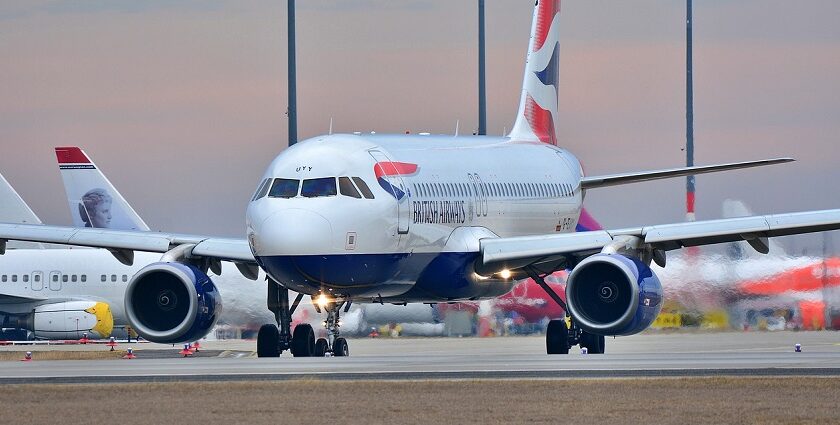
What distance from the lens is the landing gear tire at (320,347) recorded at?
39625 millimetres

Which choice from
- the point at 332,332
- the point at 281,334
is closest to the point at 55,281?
the point at 281,334

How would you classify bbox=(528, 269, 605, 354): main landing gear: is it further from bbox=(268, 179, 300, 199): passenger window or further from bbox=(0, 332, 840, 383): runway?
bbox=(268, 179, 300, 199): passenger window

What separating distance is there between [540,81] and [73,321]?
26.0 metres

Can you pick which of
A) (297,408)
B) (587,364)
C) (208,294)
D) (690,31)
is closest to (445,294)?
(208,294)

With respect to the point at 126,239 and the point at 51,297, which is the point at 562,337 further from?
the point at 51,297

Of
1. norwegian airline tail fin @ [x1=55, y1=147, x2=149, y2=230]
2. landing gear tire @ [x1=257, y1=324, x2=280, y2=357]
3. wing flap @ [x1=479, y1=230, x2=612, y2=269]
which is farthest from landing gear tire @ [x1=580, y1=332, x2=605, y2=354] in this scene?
norwegian airline tail fin @ [x1=55, y1=147, x2=149, y2=230]

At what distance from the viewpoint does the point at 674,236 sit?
36.6 metres

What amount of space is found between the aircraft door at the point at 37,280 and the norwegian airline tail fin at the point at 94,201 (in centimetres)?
545

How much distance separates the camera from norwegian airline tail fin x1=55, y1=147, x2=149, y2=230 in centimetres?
7862

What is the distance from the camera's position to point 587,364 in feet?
105

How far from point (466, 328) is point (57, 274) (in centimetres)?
2288

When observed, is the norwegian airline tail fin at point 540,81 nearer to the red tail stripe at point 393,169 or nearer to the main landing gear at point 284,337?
the red tail stripe at point 393,169

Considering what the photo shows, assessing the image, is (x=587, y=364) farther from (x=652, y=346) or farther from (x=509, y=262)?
Result: (x=652, y=346)

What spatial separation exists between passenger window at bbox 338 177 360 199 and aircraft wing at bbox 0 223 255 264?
3.62 metres
